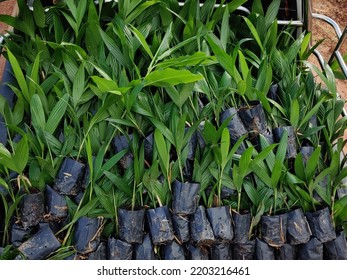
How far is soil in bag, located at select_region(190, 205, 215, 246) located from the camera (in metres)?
1.08

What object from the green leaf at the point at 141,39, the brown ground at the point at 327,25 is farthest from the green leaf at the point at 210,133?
the brown ground at the point at 327,25

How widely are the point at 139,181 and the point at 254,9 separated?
625 millimetres

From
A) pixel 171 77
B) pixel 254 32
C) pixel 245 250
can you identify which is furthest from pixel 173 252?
pixel 254 32

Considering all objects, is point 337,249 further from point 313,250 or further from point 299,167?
point 299,167

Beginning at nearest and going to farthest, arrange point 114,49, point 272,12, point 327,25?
point 114,49 < point 272,12 < point 327,25

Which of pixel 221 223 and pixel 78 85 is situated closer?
pixel 221 223

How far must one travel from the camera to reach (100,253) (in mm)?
1076

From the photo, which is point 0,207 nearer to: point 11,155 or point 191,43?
point 11,155

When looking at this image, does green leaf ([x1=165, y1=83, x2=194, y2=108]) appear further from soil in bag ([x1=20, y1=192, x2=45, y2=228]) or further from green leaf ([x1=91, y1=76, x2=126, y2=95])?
soil in bag ([x1=20, y1=192, x2=45, y2=228])

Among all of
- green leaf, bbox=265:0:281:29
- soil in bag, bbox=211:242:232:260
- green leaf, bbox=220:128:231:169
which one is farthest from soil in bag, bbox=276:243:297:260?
green leaf, bbox=265:0:281:29

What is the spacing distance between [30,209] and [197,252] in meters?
0.35

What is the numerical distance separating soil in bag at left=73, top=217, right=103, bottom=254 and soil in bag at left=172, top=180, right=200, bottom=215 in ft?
0.54

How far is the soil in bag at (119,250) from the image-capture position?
1.07 metres

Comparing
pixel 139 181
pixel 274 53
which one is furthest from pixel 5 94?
pixel 274 53
